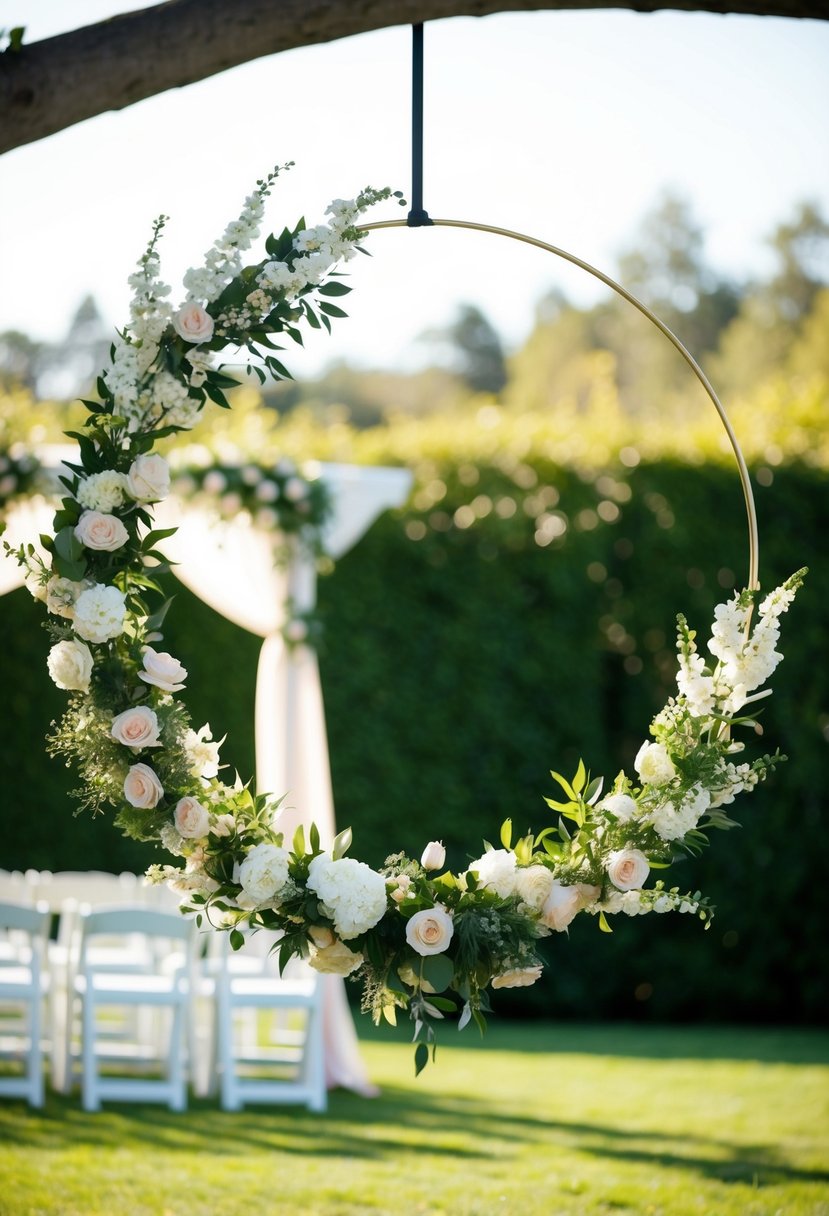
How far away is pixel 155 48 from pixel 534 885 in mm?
2163

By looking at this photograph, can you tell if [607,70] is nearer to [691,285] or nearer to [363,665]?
[363,665]

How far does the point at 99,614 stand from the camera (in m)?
3.27

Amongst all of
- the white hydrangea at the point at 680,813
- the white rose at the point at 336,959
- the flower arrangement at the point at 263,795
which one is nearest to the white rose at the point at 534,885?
the flower arrangement at the point at 263,795

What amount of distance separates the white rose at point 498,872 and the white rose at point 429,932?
210 millimetres

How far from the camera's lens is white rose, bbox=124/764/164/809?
322 cm

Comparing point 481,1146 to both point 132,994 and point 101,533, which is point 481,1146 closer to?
point 132,994

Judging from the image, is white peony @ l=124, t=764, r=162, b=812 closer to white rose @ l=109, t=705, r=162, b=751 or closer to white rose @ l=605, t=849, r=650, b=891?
white rose @ l=109, t=705, r=162, b=751

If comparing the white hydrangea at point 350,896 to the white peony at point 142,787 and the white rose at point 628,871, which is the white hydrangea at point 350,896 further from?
the white rose at point 628,871

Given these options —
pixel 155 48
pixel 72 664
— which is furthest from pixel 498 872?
pixel 155 48

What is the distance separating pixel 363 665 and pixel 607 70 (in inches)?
305

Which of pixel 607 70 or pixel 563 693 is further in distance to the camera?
pixel 607 70

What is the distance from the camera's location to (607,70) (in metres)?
13.6

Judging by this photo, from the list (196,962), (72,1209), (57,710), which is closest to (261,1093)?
(196,962)

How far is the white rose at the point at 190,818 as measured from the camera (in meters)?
3.24
